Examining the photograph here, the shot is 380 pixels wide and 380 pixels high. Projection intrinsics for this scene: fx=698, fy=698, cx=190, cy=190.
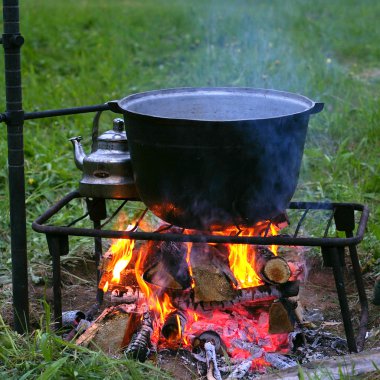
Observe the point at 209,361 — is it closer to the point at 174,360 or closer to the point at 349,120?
the point at 174,360

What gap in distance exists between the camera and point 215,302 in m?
2.70

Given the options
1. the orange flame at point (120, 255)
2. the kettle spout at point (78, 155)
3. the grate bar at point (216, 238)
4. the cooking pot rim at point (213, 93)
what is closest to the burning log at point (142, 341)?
the orange flame at point (120, 255)

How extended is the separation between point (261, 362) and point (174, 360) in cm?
32

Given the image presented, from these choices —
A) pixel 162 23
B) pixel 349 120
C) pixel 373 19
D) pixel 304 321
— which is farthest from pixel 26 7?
pixel 304 321

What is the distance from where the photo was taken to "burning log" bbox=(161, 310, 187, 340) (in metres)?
2.65

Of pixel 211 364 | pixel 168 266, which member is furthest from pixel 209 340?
pixel 168 266

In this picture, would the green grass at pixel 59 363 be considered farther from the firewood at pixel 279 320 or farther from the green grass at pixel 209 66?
the green grass at pixel 209 66

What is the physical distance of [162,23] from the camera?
353 inches

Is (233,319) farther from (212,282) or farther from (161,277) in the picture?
(161,277)

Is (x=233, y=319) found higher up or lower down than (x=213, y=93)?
lower down

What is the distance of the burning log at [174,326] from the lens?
2.65 metres

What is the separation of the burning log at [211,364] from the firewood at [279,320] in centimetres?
25

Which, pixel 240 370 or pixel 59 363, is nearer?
pixel 59 363

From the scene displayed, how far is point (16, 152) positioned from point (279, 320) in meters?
1.17
